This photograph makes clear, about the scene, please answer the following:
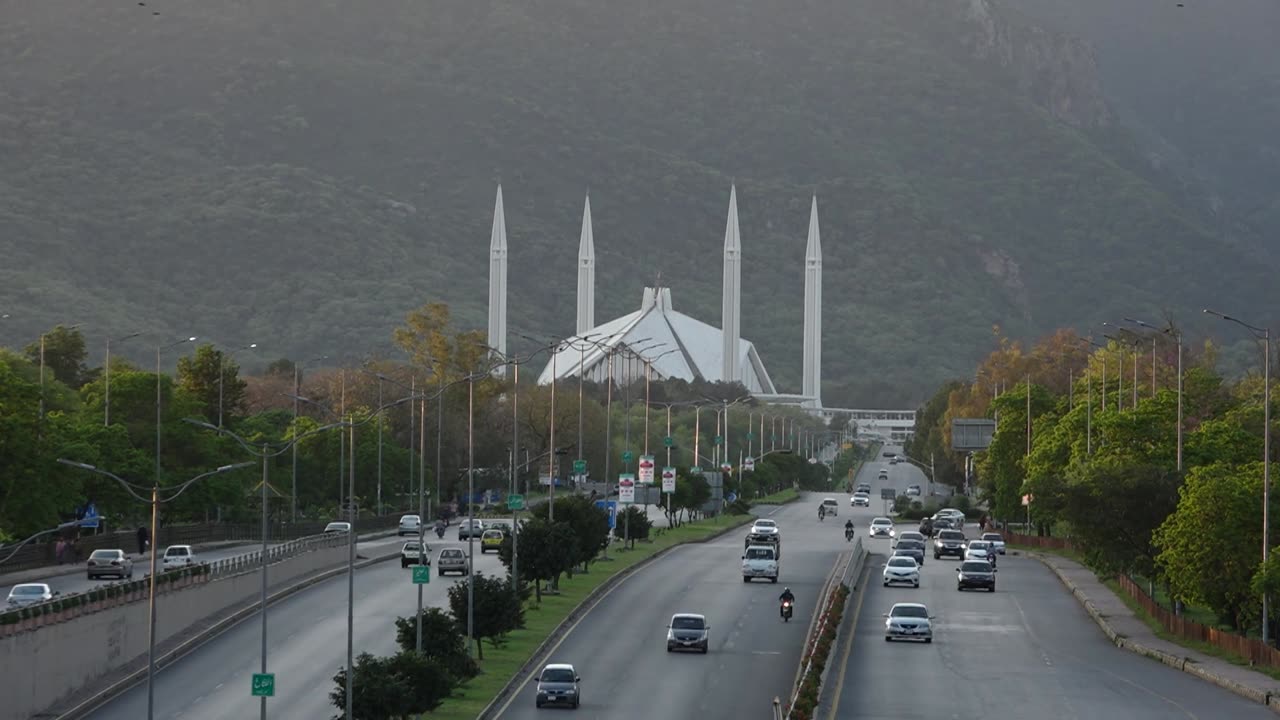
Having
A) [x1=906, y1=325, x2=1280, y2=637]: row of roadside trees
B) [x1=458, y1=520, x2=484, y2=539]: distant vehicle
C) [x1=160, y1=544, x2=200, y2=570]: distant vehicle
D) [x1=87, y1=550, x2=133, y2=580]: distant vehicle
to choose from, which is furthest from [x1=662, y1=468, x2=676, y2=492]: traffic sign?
[x1=87, y1=550, x2=133, y2=580]: distant vehicle

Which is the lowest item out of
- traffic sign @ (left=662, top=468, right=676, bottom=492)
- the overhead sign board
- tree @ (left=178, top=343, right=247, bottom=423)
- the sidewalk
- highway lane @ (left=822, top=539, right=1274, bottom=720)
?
highway lane @ (left=822, top=539, right=1274, bottom=720)

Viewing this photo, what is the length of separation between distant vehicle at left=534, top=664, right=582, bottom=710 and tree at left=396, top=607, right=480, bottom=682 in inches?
125

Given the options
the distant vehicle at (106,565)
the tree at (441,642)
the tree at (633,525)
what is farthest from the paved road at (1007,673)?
the tree at (633,525)

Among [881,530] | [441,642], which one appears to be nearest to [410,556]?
[441,642]

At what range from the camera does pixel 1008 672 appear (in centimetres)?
4975

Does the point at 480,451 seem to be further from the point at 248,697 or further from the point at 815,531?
the point at 248,697

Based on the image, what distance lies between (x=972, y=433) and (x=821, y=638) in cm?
8148

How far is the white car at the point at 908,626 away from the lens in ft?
183

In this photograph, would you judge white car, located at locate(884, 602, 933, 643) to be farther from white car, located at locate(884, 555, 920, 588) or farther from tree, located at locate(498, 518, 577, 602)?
white car, located at locate(884, 555, 920, 588)

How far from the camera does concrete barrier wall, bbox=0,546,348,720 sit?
44.0 metres

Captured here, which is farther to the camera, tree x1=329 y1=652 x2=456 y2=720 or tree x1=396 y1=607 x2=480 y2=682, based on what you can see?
tree x1=396 y1=607 x2=480 y2=682

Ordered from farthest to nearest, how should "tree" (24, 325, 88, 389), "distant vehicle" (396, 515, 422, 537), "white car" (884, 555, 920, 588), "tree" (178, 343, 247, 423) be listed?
"tree" (24, 325, 88, 389), "tree" (178, 343, 247, 423), "distant vehicle" (396, 515, 422, 537), "white car" (884, 555, 920, 588)

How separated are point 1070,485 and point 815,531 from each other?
4393cm

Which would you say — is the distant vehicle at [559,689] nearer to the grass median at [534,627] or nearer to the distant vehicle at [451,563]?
the grass median at [534,627]
